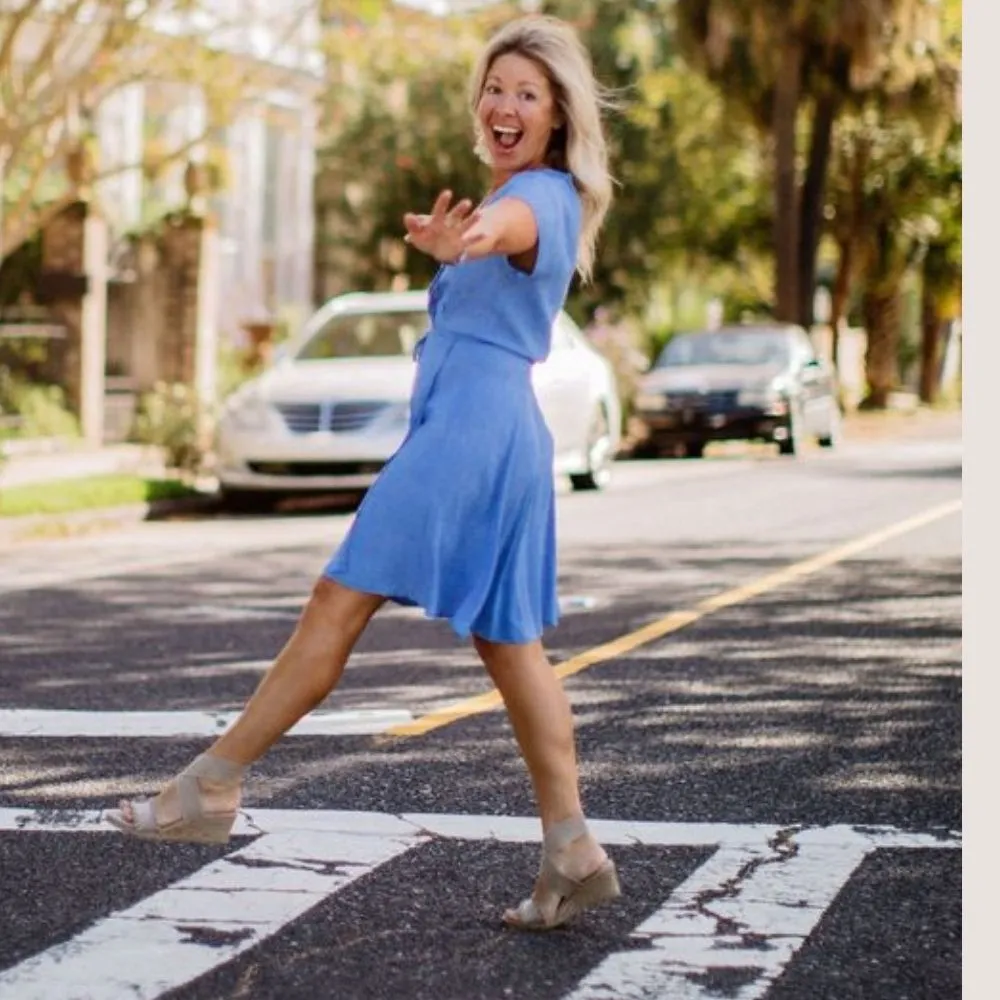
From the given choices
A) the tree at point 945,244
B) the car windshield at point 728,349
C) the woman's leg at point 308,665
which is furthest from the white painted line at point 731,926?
the tree at point 945,244

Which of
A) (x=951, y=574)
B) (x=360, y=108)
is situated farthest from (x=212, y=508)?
(x=360, y=108)

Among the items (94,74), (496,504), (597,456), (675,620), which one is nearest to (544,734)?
(496,504)

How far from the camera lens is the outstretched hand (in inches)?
202

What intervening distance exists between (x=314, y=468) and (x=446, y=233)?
14899mm

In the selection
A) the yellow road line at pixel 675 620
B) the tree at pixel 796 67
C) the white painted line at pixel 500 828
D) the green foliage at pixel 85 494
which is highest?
the tree at pixel 796 67

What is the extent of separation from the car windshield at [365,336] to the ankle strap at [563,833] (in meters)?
15.5

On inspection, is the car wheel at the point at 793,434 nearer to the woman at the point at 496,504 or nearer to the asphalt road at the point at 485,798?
the asphalt road at the point at 485,798

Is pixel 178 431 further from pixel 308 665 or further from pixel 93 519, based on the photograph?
pixel 308 665

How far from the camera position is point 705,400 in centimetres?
2912

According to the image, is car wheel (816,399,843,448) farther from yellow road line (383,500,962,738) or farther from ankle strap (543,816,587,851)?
ankle strap (543,816,587,851)

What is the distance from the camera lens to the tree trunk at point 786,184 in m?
37.8

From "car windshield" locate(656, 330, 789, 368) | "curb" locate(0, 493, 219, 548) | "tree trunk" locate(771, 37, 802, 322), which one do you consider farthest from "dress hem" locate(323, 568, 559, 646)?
"tree trunk" locate(771, 37, 802, 322)

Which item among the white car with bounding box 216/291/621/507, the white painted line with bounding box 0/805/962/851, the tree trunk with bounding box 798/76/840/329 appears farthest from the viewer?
the tree trunk with bounding box 798/76/840/329

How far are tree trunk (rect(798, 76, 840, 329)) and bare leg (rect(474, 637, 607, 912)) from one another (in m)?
33.6
